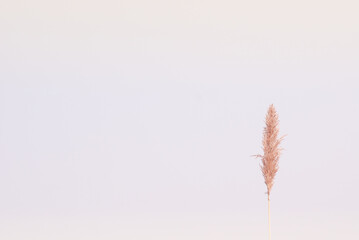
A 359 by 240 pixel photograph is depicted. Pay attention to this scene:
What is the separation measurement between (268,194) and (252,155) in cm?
164

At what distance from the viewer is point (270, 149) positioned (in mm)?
23578

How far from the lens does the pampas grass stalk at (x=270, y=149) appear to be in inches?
919

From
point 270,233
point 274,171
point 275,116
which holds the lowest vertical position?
point 270,233

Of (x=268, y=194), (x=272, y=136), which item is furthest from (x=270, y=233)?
(x=272, y=136)

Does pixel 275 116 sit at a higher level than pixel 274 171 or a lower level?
higher

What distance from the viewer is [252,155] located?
2406 centimetres

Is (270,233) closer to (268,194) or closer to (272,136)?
(268,194)

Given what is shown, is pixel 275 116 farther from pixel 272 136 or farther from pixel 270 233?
pixel 270 233

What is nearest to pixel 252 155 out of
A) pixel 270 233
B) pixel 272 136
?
pixel 272 136

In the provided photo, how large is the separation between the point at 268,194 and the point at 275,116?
109 inches

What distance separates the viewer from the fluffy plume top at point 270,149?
23.3 metres

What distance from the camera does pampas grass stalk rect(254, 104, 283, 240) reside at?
23.3m

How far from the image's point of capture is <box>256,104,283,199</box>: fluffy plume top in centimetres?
2334

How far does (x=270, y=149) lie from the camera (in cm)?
2358
